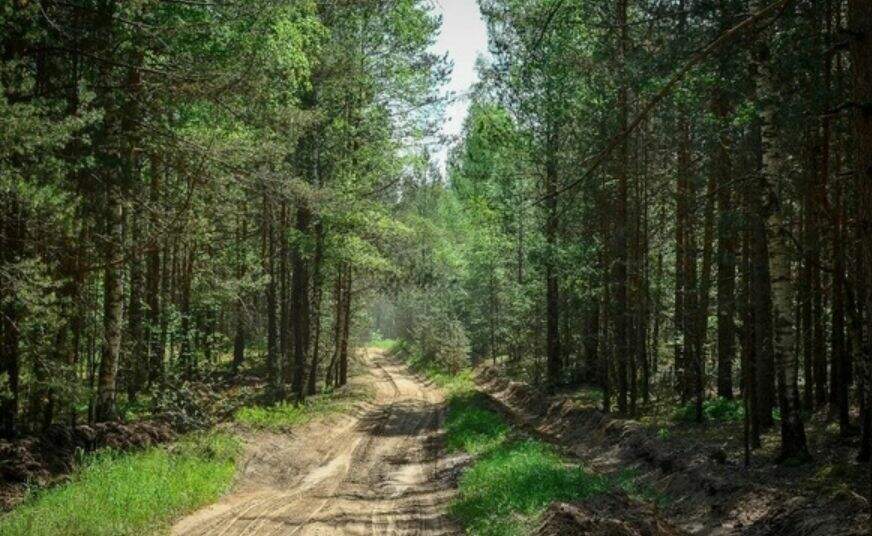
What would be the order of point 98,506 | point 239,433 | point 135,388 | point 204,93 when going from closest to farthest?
point 98,506, point 204,93, point 239,433, point 135,388

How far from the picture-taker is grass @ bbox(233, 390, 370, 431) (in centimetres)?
2059

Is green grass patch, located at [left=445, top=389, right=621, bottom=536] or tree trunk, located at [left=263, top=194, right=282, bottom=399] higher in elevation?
tree trunk, located at [left=263, top=194, right=282, bottom=399]

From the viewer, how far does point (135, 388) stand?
24734 mm

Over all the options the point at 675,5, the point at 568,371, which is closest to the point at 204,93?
the point at 675,5

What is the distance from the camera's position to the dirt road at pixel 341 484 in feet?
37.5

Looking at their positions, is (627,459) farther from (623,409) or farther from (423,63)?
(423,63)

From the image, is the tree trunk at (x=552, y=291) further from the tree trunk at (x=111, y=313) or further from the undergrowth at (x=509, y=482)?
the tree trunk at (x=111, y=313)

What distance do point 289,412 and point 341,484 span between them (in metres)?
8.06

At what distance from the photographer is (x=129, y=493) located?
38.8 feet

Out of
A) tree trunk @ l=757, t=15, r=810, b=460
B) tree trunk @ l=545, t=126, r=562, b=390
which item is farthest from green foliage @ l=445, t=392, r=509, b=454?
tree trunk @ l=757, t=15, r=810, b=460

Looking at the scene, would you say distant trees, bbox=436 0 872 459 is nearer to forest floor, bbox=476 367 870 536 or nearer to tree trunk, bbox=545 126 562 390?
tree trunk, bbox=545 126 562 390

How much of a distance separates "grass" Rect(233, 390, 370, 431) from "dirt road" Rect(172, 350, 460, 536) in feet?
→ 1.82

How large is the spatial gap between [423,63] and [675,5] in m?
11.8

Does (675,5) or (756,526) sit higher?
(675,5)
